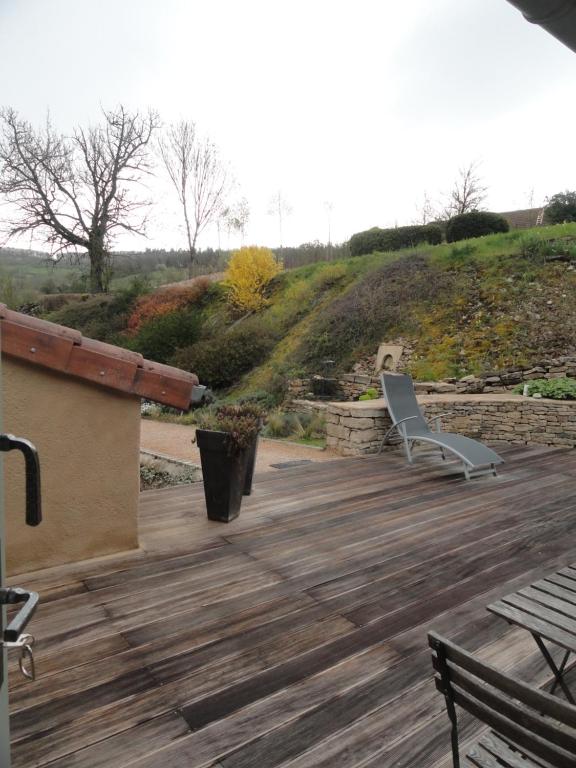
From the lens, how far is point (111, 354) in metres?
2.59

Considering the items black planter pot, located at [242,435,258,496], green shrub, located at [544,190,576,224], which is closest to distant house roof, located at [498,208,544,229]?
green shrub, located at [544,190,576,224]

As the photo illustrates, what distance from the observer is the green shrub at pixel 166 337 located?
1491cm

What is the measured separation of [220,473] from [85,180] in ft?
55.1

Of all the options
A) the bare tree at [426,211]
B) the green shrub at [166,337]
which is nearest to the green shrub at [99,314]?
the green shrub at [166,337]

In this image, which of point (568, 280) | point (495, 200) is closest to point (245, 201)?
point (495, 200)

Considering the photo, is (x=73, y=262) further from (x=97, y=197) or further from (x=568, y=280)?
(x=568, y=280)

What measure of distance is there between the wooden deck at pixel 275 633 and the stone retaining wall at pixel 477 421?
222 cm

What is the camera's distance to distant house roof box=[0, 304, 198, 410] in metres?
2.37

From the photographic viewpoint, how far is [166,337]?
15.0 m

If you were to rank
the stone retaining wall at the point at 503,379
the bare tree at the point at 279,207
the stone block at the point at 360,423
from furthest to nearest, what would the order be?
1. the bare tree at the point at 279,207
2. the stone retaining wall at the point at 503,379
3. the stone block at the point at 360,423

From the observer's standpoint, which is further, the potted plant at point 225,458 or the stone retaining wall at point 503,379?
the stone retaining wall at point 503,379

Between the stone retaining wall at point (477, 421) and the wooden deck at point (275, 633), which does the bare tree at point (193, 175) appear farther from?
the wooden deck at point (275, 633)

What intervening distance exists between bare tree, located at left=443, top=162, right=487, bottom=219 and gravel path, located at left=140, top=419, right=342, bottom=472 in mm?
16891

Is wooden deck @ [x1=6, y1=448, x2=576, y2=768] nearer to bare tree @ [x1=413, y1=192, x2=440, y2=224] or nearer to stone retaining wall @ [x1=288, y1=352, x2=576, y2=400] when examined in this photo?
stone retaining wall @ [x1=288, y1=352, x2=576, y2=400]
